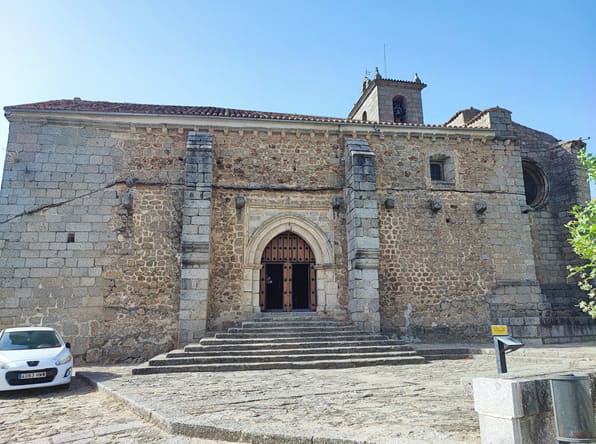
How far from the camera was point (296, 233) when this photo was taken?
12.1 meters

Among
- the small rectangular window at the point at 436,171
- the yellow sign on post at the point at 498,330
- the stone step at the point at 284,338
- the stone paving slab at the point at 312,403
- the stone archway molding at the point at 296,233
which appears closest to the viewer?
the stone paving slab at the point at 312,403

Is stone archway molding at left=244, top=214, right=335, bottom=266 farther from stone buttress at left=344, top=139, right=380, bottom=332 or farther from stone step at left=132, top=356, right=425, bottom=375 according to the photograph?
stone step at left=132, top=356, right=425, bottom=375

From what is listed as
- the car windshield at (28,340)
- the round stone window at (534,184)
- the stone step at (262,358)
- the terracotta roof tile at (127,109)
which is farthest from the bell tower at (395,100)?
the car windshield at (28,340)

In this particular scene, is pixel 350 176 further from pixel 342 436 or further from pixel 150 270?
pixel 342 436

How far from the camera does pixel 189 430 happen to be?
13.8ft

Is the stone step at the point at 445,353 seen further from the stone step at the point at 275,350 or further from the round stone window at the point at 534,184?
the round stone window at the point at 534,184

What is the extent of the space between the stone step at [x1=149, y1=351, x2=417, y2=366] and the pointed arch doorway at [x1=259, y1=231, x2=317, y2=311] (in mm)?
2705

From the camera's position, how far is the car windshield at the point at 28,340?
764 cm

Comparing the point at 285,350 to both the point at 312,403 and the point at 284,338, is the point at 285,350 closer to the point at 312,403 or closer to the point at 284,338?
the point at 284,338

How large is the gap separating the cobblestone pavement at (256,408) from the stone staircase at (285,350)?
68cm

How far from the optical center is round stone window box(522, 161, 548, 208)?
566 inches

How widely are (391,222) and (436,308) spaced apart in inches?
110

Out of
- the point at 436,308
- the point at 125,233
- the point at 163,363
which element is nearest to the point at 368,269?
the point at 436,308

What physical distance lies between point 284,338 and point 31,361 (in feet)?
16.8
